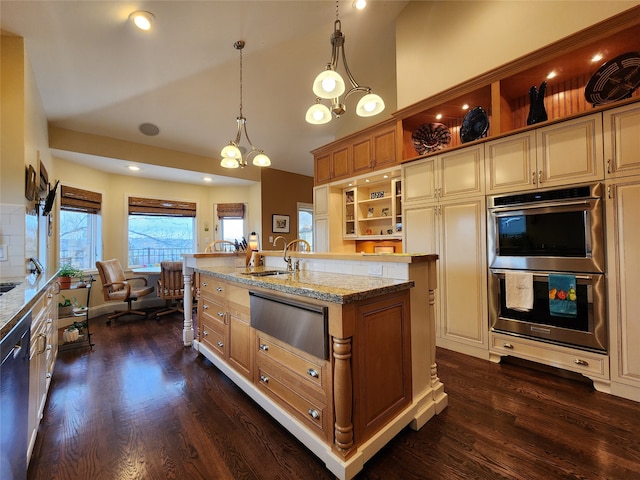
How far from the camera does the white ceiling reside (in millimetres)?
2512

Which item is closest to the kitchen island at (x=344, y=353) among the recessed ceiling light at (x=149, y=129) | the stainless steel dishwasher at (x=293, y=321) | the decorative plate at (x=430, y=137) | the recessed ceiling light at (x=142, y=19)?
the stainless steel dishwasher at (x=293, y=321)

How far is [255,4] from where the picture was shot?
8.87 feet

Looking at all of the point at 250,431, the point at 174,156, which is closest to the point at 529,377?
the point at 250,431

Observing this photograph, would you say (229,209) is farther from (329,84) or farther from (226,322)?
(329,84)

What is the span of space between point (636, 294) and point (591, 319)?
326mm

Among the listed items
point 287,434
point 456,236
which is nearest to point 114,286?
point 287,434

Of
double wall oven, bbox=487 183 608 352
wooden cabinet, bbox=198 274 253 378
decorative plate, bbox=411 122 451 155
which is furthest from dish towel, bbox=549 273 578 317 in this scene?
wooden cabinet, bbox=198 274 253 378

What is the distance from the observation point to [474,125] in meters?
2.92

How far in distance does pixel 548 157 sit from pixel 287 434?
2.98 metres

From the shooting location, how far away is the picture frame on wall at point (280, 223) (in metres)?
5.96

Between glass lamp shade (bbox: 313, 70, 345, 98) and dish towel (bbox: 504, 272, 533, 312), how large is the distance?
7.31 ft

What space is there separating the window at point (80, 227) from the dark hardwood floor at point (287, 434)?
8.89ft

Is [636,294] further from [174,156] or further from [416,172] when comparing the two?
[174,156]

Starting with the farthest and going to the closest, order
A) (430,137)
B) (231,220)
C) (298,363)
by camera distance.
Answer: (231,220) < (430,137) < (298,363)
